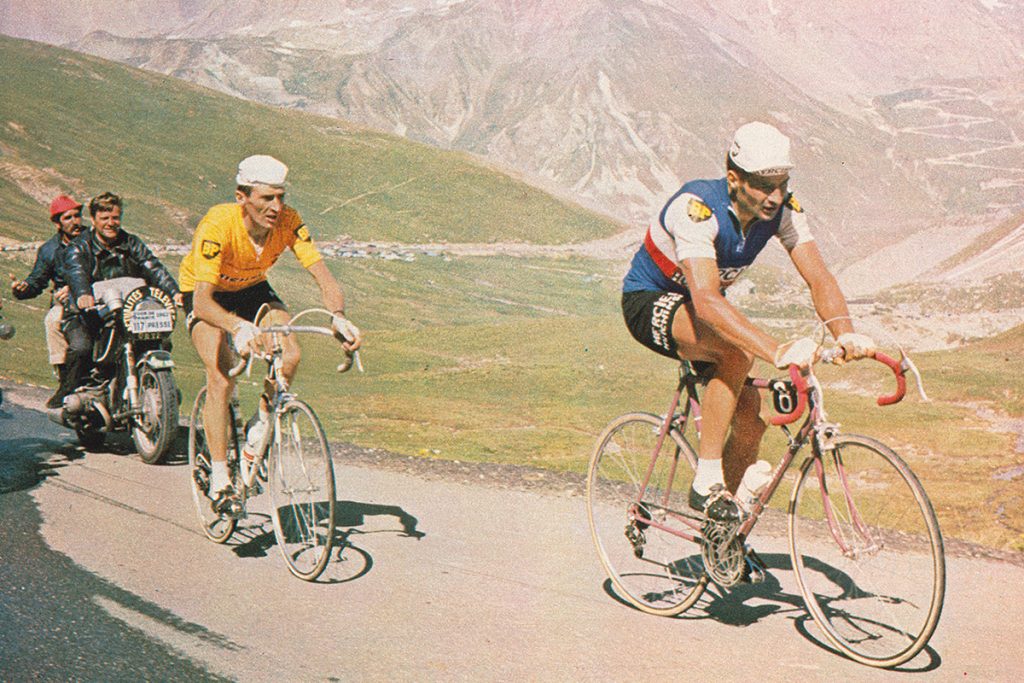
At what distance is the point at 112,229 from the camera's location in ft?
25.3

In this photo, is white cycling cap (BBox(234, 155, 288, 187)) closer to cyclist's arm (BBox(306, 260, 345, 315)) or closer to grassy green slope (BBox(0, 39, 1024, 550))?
cyclist's arm (BBox(306, 260, 345, 315))

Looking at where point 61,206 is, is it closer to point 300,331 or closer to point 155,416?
point 155,416

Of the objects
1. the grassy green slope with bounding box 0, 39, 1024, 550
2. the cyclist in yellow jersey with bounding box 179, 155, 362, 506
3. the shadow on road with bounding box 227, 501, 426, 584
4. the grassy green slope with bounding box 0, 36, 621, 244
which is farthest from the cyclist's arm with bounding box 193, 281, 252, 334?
the grassy green slope with bounding box 0, 36, 621, 244

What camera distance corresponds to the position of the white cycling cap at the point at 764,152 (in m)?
3.88

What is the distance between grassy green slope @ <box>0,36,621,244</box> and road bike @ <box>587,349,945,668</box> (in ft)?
55.6

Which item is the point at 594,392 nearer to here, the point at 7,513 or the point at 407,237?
the point at 407,237

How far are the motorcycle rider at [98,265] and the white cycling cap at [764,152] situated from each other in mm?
4917

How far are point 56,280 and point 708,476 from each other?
607cm

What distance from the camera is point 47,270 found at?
8086 mm

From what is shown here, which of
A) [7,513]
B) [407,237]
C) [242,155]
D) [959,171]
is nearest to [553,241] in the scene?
[407,237]

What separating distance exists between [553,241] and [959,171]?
1294cm

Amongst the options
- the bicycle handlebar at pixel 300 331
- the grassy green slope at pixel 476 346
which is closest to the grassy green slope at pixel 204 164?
the grassy green slope at pixel 476 346

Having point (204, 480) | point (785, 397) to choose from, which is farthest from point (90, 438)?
point (785, 397)

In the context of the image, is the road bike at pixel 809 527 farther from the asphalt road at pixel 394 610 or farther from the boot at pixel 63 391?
the boot at pixel 63 391
